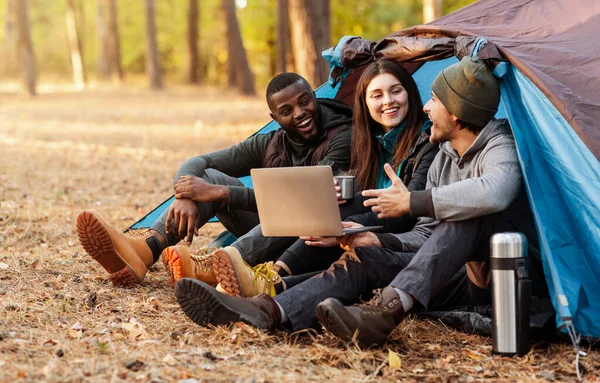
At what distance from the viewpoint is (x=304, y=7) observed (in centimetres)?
1043

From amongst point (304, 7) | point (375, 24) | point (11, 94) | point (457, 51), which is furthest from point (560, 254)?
point (11, 94)

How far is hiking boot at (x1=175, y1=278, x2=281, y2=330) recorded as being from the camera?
3307mm

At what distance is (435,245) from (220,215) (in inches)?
71.4

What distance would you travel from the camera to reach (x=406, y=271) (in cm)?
325

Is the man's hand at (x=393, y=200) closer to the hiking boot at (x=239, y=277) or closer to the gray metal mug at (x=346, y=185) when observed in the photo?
the gray metal mug at (x=346, y=185)

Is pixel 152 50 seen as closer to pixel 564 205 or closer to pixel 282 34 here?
pixel 282 34

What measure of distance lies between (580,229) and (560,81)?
72 centimetres

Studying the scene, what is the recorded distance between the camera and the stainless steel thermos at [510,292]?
10.2ft

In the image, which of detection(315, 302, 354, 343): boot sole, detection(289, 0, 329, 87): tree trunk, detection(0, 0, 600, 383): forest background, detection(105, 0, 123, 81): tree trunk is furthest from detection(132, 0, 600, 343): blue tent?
detection(105, 0, 123, 81): tree trunk

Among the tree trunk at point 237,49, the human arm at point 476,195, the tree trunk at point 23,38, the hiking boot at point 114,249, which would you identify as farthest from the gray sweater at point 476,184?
the tree trunk at point 23,38

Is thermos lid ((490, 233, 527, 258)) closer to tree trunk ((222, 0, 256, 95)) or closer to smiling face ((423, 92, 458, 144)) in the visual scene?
smiling face ((423, 92, 458, 144))

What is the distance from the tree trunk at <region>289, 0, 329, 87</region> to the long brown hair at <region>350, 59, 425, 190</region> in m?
6.17

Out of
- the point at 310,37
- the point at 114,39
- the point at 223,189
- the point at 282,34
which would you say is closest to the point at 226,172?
the point at 223,189

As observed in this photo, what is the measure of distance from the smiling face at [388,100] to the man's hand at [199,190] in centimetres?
95
